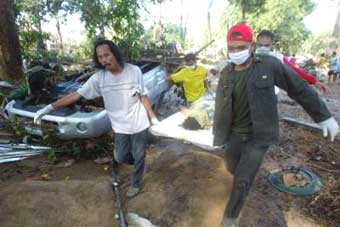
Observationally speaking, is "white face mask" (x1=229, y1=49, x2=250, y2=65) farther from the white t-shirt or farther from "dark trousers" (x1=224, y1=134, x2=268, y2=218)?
the white t-shirt

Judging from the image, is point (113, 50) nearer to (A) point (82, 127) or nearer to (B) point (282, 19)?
(A) point (82, 127)

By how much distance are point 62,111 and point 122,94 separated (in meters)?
1.85

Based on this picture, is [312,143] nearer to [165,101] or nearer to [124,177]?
[124,177]

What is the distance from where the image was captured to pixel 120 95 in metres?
3.41

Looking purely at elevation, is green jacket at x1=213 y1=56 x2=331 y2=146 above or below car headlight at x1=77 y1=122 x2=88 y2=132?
above

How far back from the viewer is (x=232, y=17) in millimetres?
24203

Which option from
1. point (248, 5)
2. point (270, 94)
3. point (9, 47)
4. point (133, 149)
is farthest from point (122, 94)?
point (248, 5)

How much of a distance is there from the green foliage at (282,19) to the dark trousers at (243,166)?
1994 cm

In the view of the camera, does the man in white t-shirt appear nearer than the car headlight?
Yes

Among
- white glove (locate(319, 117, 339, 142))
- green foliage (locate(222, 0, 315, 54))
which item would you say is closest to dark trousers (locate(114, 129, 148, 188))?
white glove (locate(319, 117, 339, 142))

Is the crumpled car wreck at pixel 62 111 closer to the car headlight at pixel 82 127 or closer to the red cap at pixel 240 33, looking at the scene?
the car headlight at pixel 82 127

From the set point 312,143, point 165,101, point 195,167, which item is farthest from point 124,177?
point 165,101

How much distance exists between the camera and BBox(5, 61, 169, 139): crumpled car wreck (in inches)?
181

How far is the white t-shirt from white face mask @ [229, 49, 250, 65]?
1.12 m
